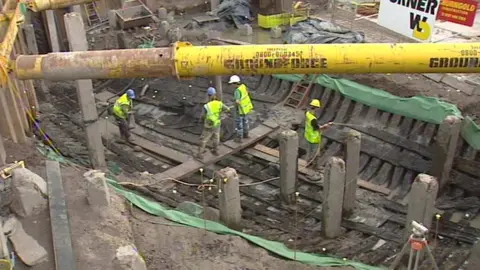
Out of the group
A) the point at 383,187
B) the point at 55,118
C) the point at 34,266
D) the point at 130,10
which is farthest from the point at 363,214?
the point at 130,10

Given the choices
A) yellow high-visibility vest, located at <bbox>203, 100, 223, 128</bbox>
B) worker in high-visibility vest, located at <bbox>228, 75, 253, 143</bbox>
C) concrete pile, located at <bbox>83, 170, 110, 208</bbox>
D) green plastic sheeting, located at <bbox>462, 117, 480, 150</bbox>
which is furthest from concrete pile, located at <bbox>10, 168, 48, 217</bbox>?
green plastic sheeting, located at <bbox>462, 117, 480, 150</bbox>

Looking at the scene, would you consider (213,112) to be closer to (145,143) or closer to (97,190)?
(145,143)

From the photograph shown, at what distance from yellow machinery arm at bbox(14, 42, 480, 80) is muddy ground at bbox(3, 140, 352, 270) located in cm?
238

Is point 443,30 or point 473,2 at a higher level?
point 473,2

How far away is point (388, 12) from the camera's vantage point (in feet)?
51.1

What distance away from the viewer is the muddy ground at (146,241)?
25.6ft

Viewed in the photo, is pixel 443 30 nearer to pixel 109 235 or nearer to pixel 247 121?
pixel 247 121

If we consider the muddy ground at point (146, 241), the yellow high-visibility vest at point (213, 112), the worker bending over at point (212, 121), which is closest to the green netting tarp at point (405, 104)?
the worker bending over at point (212, 121)

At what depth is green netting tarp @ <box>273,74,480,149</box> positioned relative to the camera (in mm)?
11727

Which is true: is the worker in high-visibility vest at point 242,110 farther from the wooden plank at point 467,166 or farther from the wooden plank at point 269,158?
the wooden plank at point 467,166

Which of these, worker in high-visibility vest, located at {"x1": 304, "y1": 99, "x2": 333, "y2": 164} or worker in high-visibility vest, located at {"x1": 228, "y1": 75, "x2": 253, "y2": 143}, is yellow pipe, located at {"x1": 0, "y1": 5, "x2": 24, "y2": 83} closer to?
worker in high-visibility vest, located at {"x1": 228, "y1": 75, "x2": 253, "y2": 143}

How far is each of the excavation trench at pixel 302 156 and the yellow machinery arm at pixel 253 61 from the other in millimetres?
2908

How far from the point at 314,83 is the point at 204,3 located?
29.6 ft

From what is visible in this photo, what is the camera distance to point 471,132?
38.3 ft
